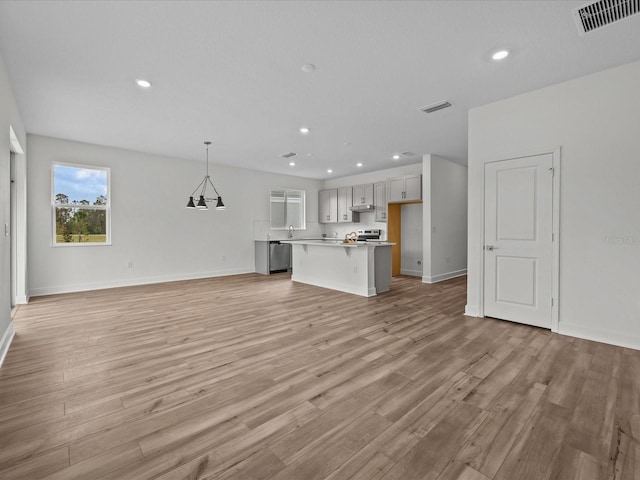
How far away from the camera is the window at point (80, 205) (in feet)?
18.4

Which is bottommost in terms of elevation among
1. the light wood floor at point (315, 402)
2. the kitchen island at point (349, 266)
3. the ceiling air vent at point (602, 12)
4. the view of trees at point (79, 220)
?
Result: the light wood floor at point (315, 402)

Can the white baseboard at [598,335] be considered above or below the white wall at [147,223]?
below

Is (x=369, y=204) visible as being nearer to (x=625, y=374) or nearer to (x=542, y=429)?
(x=625, y=374)

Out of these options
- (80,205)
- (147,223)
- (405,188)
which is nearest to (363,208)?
(405,188)

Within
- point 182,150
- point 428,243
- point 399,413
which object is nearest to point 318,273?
point 428,243

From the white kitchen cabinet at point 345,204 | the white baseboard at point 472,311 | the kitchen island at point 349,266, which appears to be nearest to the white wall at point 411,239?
the white kitchen cabinet at point 345,204

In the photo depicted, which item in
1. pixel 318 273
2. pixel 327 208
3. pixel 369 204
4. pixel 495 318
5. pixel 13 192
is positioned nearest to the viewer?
pixel 495 318

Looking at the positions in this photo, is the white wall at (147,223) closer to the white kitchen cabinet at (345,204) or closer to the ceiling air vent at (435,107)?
the white kitchen cabinet at (345,204)

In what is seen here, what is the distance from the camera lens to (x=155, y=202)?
669cm

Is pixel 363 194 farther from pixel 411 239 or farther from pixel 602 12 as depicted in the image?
pixel 602 12

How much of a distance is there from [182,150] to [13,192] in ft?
8.88

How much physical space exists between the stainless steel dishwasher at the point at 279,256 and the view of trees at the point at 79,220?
3.65 m

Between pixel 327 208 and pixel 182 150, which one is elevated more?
pixel 182 150

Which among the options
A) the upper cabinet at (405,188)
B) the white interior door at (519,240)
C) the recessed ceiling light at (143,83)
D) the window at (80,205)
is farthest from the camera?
the upper cabinet at (405,188)
